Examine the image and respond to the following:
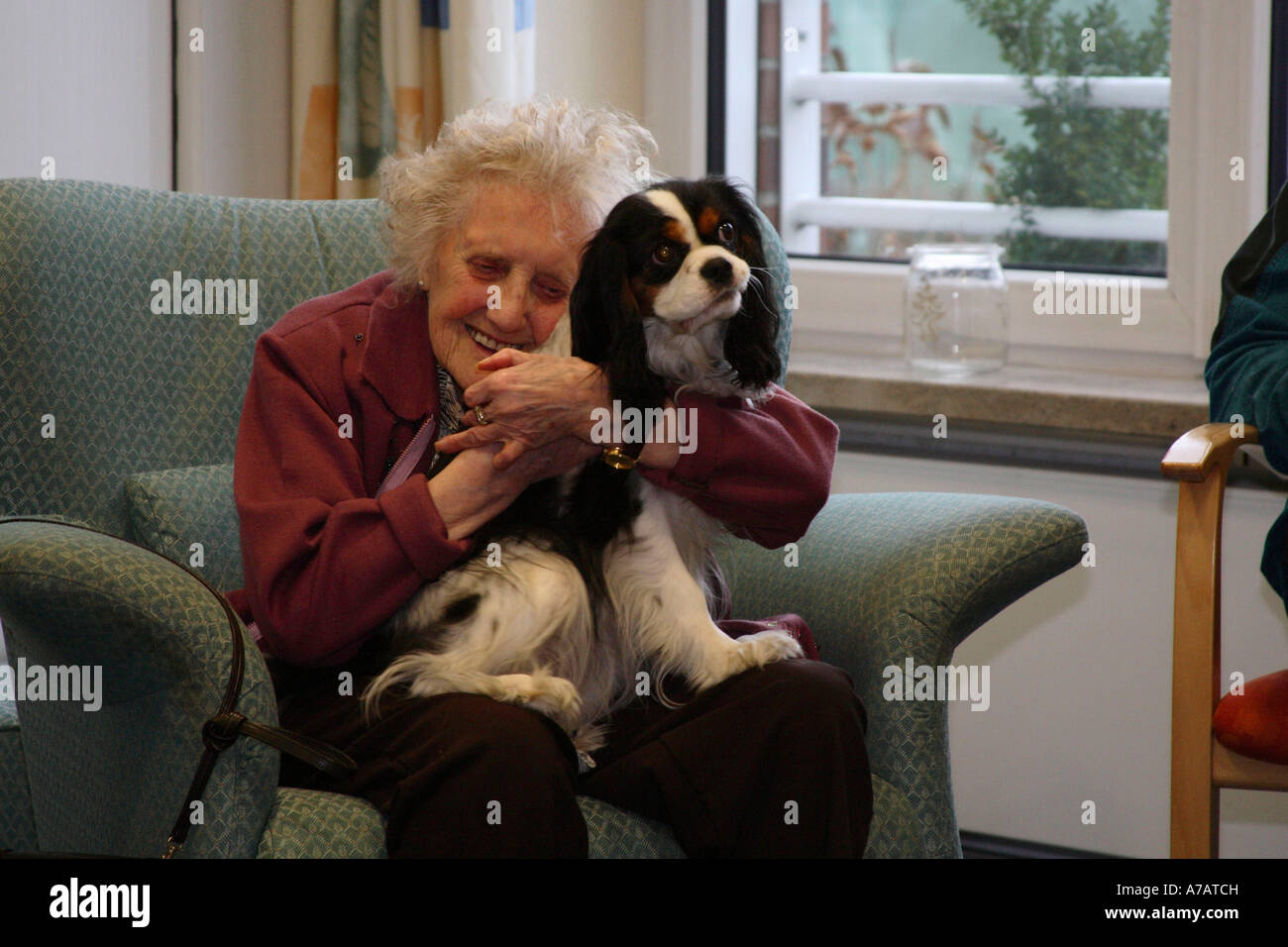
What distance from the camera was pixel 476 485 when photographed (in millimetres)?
1507

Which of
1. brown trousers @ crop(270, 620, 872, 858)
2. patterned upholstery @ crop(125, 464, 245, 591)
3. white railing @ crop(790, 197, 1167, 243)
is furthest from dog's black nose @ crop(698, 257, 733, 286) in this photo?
white railing @ crop(790, 197, 1167, 243)

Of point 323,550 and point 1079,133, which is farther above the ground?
point 1079,133

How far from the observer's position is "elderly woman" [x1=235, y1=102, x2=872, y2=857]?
1.42m

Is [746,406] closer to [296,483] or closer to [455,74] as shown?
[296,483]

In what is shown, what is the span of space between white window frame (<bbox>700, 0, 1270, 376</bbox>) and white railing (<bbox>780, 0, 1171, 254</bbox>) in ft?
0.36

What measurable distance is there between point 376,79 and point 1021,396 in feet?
4.26

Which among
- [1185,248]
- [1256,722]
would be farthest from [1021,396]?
[1256,722]

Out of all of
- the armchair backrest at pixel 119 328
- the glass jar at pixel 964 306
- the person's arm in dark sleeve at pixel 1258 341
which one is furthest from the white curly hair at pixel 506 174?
the glass jar at pixel 964 306

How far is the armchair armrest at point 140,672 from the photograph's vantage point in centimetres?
132

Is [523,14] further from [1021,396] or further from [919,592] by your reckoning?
[919,592]

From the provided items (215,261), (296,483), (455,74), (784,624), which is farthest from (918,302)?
(296,483)

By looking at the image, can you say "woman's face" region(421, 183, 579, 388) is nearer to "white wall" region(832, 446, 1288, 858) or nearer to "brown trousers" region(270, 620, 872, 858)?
"brown trousers" region(270, 620, 872, 858)

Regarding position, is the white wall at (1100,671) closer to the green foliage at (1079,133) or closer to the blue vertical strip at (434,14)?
the green foliage at (1079,133)

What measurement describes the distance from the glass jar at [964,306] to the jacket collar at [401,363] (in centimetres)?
130
